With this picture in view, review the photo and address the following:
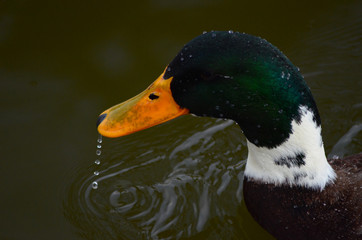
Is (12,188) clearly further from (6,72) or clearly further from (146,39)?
(146,39)

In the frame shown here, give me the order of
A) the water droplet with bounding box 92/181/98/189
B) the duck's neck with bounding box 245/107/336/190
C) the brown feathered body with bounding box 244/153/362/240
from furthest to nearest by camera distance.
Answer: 1. the water droplet with bounding box 92/181/98/189
2. the brown feathered body with bounding box 244/153/362/240
3. the duck's neck with bounding box 245/107/336/190

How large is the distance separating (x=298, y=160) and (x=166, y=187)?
116cm

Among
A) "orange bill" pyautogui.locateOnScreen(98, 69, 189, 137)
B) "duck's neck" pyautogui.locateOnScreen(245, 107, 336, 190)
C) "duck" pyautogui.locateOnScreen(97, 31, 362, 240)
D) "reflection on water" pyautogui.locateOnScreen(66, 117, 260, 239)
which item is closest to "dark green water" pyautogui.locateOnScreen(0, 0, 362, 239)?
"reflection on water" pyautogui.locateOnScreen(66, 117, 260, 239)

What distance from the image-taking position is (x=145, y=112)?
2.68m

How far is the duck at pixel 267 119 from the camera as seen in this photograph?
239 centimetres

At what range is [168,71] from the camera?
254 cm

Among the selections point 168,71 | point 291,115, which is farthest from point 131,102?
point 291,115

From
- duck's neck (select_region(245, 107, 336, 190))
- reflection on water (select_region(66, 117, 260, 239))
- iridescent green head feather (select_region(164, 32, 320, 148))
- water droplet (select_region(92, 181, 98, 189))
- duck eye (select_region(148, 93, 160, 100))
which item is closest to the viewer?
iridescent green head feather (select_region(164, 32, 320, 148))

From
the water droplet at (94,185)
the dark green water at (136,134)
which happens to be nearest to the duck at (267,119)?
the dark green water at (136,134)

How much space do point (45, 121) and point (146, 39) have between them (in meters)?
1.11

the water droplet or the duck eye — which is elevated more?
the duck eye

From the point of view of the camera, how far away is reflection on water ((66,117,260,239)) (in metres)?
3.32

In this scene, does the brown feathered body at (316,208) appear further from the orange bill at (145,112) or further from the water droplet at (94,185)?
the water droplet at (94,185)

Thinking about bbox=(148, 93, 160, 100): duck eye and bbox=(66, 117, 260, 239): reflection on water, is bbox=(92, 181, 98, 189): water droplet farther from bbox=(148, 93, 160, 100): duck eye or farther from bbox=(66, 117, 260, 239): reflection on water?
bbox=(148, 93, 160, 100): duck eye
